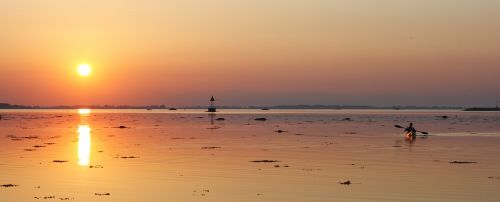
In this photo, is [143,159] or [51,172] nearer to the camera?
[51,172]

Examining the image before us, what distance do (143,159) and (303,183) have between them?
555 inches

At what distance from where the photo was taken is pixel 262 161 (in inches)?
1479

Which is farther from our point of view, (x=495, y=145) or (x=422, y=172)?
(x=495, y=145)

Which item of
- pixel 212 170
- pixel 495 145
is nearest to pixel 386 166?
pixel 212 170

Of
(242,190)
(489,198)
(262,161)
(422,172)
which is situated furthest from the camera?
(262,161)

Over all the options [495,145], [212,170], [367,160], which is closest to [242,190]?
[212,170]

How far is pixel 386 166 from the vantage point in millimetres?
34875

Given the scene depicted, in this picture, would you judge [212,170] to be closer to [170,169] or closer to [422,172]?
[170,169]

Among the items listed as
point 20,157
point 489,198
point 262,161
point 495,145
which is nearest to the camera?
point 489,198

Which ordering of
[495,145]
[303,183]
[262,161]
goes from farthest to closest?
1. [495,145]
2. [262,161]
3. [303,183]

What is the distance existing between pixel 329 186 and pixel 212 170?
784 centimetres

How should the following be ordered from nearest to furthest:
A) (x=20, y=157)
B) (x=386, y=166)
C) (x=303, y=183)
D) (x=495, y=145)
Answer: (x=303, y=183) < (x=386, y=166) < (x=20, y=157) < (x=495, y=145)

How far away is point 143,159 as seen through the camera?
39188 mm

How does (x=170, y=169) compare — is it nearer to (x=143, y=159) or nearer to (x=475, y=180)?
(x=143, y=159)
